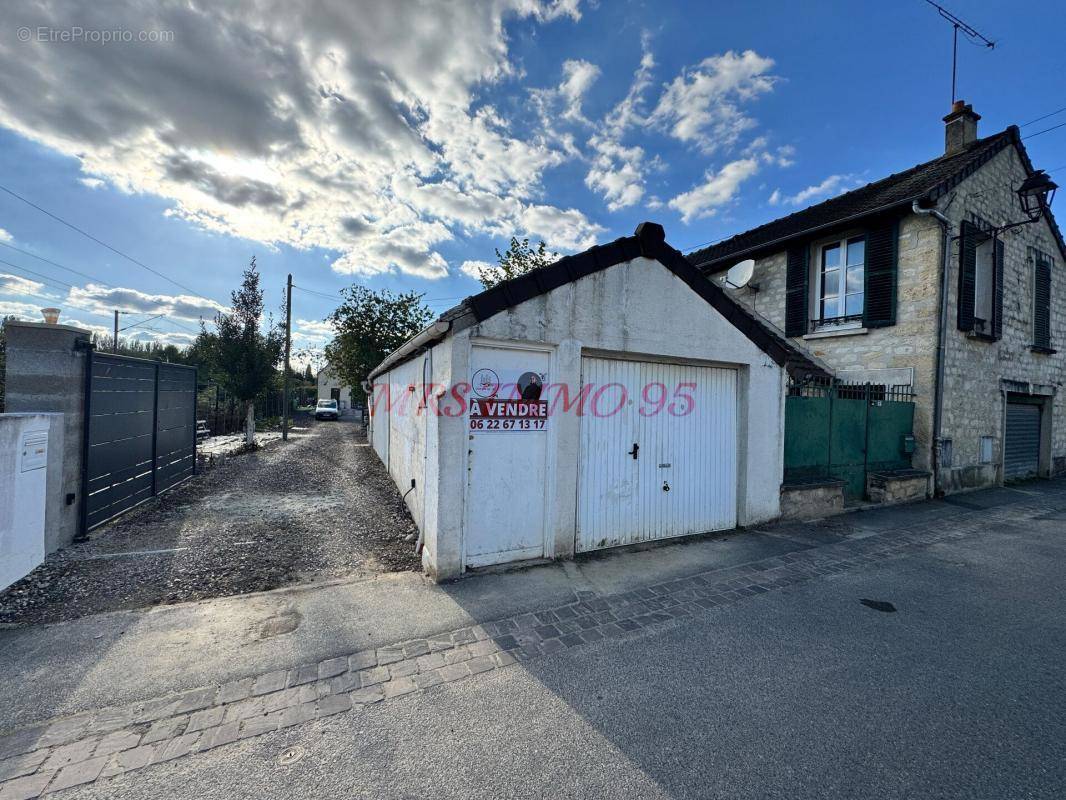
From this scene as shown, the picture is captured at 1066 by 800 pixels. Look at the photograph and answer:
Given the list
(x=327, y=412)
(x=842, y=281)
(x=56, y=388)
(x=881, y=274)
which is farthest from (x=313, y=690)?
(x=327, y=412)

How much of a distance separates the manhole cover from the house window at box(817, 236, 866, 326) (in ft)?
40.2

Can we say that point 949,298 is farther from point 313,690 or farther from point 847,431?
point 313,690

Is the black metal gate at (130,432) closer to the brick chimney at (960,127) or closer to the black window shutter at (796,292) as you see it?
the black window shutter at (796,292)

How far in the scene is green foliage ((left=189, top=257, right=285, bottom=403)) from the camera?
628 inches

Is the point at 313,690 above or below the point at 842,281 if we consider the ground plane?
below

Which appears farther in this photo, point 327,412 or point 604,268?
point 327,412

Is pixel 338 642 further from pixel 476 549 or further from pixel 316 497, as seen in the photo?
pixel 316 497

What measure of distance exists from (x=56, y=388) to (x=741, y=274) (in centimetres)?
1259

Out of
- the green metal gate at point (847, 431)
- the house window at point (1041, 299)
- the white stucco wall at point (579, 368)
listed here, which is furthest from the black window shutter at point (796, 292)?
the house window at point (1041, 299)

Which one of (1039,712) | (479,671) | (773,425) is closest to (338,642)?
(479,671)

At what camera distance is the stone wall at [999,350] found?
945cm

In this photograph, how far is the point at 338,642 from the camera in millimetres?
3316

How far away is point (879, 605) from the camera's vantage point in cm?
417

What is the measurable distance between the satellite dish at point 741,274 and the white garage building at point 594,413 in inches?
193
